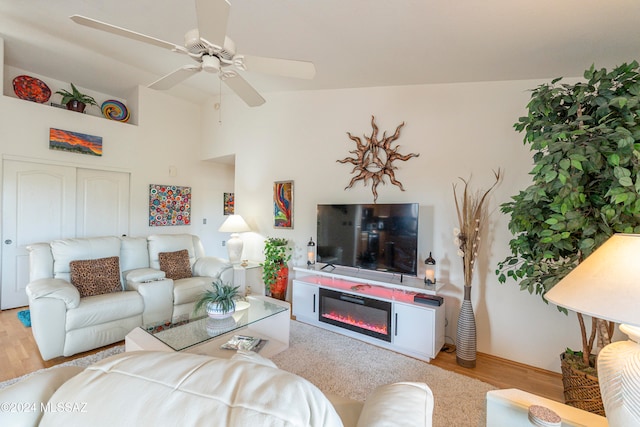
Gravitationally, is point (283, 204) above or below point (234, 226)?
above

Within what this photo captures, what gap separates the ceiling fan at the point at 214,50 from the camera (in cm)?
140

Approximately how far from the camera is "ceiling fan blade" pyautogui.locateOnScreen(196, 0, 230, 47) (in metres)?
1.30

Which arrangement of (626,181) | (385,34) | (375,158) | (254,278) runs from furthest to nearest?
1. (254,278)
2. (375,158)
3. (385,34)
4. (626,181)

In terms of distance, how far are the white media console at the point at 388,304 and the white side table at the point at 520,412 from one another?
1089mm

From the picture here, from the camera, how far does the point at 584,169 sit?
5.02ft

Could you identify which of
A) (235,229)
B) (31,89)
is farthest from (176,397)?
(31,89)

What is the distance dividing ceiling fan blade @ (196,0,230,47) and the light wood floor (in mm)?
2798

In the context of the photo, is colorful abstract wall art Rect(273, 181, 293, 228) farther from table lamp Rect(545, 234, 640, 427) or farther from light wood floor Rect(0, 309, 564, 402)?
table lamp Rect(545, 234, 640, 427)

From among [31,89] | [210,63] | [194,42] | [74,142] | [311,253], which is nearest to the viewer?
[194,42]

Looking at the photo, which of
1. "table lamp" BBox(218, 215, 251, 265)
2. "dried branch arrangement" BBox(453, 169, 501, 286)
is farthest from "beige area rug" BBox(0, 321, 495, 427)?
"table lamp" BBox(218, 215, 251, 265)

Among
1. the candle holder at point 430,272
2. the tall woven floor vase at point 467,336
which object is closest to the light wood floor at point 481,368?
the tall woven floor vase at point 467,336

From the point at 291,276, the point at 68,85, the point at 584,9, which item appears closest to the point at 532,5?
the point at 584,9

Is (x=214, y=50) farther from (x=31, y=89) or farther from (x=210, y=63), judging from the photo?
(x=31, y=89)

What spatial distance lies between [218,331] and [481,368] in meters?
2.19
